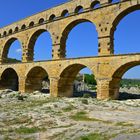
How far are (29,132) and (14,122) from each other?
239cm

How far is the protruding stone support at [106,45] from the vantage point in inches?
1091

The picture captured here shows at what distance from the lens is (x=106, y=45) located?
91.3ft

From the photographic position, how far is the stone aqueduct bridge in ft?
88.1

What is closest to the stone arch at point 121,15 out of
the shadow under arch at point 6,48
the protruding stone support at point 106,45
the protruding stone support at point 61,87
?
the protruding stone support at point 106,45

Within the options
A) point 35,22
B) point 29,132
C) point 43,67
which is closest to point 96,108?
point 29,132

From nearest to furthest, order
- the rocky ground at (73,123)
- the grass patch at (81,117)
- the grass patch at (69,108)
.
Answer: the rocky ground at (73,123) → the grass patch at (81,117) → the grass patch at (69,108)

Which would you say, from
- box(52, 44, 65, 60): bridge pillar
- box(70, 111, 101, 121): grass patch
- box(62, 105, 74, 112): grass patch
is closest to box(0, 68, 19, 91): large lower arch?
box(52, 44, 65, 60): bridge pillar

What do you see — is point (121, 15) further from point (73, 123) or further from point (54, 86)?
point (73, 123)

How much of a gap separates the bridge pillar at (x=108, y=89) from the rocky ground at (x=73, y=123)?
3590mm

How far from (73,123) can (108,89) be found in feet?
37.7

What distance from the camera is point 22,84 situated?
37.4m

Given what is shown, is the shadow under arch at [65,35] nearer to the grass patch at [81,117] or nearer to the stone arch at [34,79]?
the stone arch at [34,79]

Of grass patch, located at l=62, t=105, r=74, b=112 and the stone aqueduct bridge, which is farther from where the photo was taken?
the stone aqueduct bridge

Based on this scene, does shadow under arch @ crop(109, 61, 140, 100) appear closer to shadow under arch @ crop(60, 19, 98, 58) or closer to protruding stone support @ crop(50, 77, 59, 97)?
A: protruding stone support @ crop(50, 77, 59, 97)
